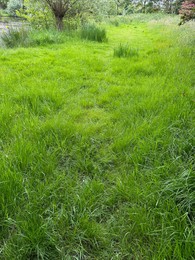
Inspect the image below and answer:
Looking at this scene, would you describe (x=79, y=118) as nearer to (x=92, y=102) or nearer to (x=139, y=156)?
(x=92, y=102)

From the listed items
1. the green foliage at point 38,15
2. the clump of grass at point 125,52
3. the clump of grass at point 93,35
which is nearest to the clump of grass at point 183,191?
the clump of grass at point 125,52

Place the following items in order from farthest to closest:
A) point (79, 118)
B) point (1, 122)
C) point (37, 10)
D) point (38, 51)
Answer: point (37, 10) < point (38, 51) < point (79, 118) < point (1, 122)

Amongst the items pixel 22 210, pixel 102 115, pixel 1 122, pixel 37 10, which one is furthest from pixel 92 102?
pixel 37 10

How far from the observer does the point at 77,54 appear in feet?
16.5

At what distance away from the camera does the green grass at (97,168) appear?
1170mm

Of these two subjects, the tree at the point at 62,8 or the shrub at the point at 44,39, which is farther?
the tree at the point at 62,8

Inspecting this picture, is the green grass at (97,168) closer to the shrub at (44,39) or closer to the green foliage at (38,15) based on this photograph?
the shrub at (44,39)

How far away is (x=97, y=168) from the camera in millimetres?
1768

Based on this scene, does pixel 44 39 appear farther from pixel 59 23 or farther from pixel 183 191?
pixel 183 191

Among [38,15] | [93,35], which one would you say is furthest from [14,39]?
[93,35]

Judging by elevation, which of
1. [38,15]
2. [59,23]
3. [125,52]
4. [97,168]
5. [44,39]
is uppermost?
[38,15]

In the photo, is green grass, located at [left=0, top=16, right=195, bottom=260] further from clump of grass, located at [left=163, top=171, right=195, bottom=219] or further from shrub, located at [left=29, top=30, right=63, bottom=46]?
shrub, located at [left=29, top=30, right=63, bottom=46]

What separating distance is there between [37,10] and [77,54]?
13.8 feet

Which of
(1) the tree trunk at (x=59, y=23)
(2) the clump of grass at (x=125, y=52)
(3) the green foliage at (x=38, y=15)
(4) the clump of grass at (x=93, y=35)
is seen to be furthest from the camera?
(1) the tree trunk at (x=59, y=23)
